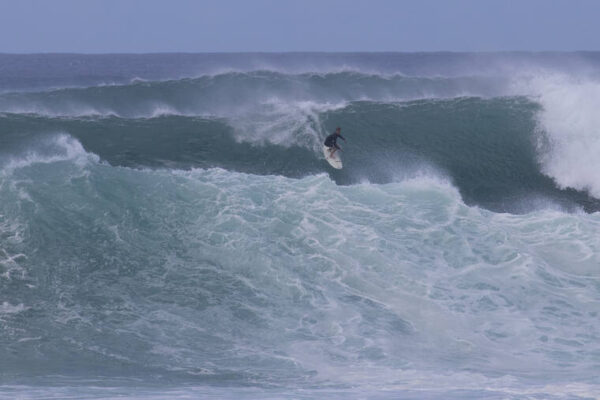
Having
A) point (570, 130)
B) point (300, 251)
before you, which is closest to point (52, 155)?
point (300, 251)

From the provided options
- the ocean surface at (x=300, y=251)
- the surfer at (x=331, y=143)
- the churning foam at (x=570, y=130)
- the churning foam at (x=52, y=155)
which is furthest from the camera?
the churning foam at (x=570, y=130)

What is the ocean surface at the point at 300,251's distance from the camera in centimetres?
1081

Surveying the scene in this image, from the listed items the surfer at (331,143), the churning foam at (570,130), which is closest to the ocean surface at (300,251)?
the churning foam at (570,130)

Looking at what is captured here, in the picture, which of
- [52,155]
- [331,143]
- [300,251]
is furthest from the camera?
[331,143]

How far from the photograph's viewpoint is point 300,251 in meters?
14.2

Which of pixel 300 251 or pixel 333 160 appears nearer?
pixel 300 251

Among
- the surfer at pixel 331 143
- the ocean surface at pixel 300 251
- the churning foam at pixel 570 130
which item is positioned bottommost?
the ocean surface at pixel 300 251

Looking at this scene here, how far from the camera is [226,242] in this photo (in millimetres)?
14406

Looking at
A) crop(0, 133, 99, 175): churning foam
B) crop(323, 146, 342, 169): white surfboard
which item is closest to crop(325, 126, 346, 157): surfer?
crop(323, 146, 342, 169): white surfboard

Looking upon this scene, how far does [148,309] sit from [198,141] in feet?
28.3

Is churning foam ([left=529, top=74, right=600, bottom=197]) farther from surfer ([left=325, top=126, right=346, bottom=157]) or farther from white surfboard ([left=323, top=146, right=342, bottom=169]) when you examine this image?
surfer ([left=325, top=126, right=346, bottom=157])

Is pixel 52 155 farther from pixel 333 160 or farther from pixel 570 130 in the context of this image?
pixel 570 130

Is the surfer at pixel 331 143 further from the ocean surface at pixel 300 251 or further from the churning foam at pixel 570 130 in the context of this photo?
the churning foam at pixel 570 130

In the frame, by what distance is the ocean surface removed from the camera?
10812mm
